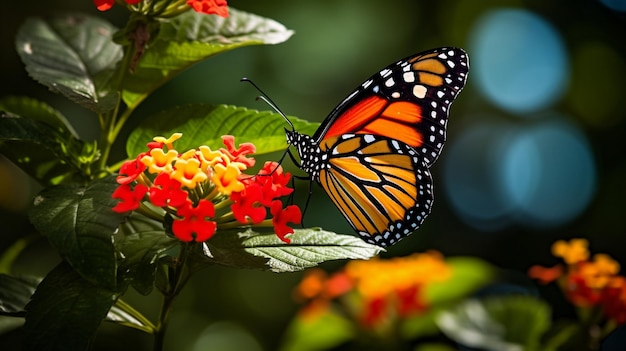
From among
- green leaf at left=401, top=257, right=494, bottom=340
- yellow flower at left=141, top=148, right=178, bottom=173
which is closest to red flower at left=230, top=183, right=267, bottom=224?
yellow flower at left=141, top=148, right=178, bottom=173

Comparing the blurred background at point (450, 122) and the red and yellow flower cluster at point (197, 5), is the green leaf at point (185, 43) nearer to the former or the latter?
the red and yellow flower cluster at point (197, 5)

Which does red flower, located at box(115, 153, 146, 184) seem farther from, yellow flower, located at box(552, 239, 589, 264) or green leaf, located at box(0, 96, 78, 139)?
yellow flower, located at box(552, 239, 589, 264)

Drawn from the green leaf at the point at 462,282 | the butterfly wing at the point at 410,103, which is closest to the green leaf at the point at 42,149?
the butterfly wing at the point at 410,103

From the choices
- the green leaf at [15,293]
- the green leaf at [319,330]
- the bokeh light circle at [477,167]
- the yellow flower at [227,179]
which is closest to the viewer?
the yellow flower at [227,179]

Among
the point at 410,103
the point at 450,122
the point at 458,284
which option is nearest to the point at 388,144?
the point at 410,103

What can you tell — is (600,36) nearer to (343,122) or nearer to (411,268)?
(411,268)

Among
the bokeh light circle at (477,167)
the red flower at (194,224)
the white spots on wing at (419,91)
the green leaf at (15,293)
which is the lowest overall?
the bokeh light circle at (477,167)

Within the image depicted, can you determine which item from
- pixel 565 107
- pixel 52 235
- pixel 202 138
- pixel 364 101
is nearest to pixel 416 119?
pixel 364 101
